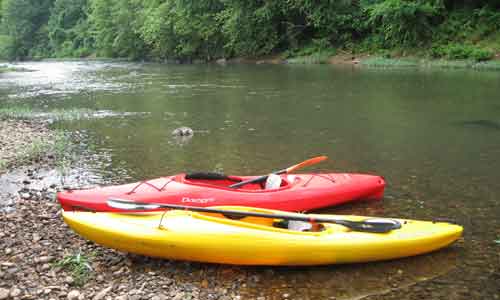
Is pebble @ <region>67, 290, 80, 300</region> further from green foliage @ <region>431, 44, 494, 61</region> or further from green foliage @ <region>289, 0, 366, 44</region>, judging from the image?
green foliage @ <region>289, 0, 366, 44</region>

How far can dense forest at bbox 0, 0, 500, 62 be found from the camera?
68.3ft

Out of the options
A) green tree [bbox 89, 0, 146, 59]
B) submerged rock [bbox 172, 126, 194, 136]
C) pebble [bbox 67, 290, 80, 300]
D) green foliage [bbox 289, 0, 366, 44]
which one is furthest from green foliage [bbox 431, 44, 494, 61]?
green tree [bbox 89, 0, 146, 59]

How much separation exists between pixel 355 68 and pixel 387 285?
19.3 m

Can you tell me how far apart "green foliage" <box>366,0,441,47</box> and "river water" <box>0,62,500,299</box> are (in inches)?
196

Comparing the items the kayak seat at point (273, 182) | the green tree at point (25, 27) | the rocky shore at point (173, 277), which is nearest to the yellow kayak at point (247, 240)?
the rocky shore at point (173, 277)

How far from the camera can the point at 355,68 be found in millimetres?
21750

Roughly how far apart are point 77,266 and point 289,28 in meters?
26.5

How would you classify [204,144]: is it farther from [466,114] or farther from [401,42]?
[401,42]

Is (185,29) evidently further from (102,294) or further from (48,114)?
(102,294)

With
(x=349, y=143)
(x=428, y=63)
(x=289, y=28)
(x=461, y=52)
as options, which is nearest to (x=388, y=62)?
(x=428, y=63)

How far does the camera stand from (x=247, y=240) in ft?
12.0

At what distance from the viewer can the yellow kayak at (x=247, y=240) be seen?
3.65 m

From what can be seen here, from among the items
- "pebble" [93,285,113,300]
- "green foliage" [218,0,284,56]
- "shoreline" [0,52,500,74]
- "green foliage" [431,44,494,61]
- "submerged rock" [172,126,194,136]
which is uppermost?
"green foliage" [218,0,284,56]

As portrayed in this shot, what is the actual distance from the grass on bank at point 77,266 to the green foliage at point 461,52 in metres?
18.8
